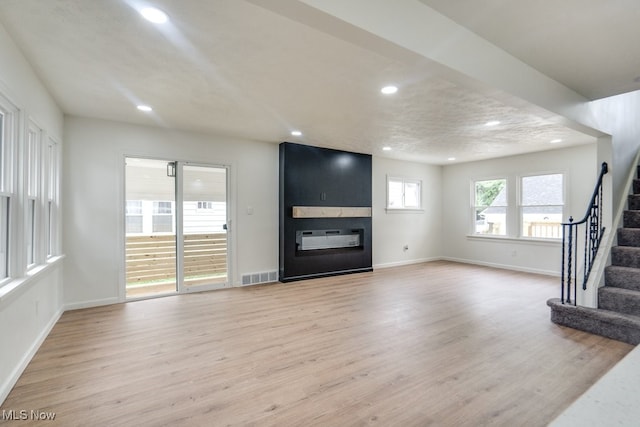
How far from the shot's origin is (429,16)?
1939 millimetres

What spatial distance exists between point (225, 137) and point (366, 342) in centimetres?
394

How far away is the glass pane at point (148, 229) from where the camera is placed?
463cm

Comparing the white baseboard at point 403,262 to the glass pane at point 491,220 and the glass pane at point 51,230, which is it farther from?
the glass pane at point 51,230

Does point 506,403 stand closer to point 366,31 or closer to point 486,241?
point 366,31

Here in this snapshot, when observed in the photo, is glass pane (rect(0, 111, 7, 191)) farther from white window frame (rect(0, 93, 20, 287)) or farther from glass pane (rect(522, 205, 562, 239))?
glass pane (rect(522, 205, 562, 239))

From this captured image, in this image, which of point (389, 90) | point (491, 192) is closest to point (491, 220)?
point (491, 192)

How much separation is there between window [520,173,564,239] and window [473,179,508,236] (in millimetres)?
409

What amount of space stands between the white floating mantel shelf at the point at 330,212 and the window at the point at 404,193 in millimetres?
1024

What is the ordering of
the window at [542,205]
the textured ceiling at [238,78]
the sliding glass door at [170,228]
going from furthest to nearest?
the window at [542,205], the sliding glass door at [170,228], the textured ceiling at [238,78]

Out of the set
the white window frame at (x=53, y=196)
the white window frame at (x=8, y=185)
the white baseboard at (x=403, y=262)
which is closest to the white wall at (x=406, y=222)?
the white baseboard at (x=403, y=262)

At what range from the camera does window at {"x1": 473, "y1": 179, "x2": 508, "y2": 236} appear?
6988 millimetres

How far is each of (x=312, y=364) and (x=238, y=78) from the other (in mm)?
2677

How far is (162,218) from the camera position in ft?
15.7

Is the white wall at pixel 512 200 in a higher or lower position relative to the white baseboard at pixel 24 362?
higher
